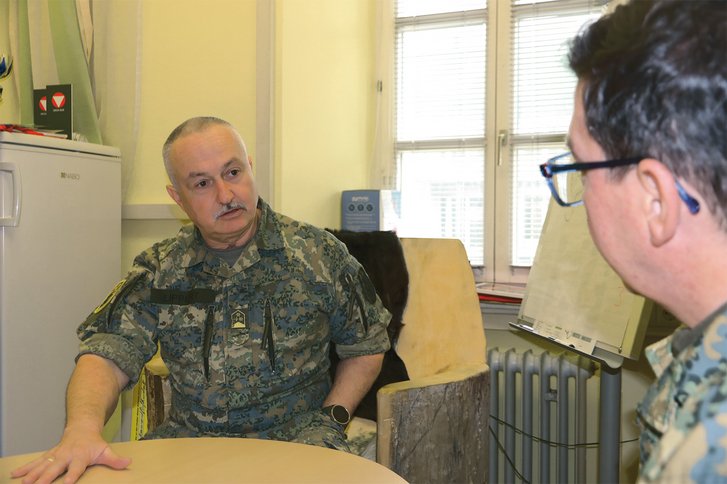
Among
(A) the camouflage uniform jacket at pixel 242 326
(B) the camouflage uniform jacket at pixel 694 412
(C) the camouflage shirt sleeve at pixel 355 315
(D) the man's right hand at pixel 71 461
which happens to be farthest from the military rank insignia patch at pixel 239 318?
(B) the camouflage uniform jacket at pixel 694 412

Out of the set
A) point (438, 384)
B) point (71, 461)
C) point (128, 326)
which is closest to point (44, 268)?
point (128, 326)

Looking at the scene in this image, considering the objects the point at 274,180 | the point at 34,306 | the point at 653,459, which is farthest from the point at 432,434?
the point at 34,306

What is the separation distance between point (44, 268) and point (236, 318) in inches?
48.1

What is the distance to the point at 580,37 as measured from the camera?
2.37 feet

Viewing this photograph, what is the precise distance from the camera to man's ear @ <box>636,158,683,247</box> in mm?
626

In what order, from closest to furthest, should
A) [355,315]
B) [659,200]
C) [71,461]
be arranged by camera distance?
1. [659,200]
2. [71,461]
3. [355,315]

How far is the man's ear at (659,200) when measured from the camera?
0.63 m

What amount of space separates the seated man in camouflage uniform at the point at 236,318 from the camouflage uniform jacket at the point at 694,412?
1164 millimetres

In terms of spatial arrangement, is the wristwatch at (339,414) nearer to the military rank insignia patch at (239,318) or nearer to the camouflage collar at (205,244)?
the military rank insignia patch at (239,318)

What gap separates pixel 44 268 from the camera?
2668 millimetres

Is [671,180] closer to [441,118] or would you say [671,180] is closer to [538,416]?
[538,416]

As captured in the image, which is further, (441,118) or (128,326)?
(441,118)

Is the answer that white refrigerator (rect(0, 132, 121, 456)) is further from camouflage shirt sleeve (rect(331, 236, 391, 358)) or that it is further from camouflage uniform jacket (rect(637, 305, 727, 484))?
camouflage uniform jacket (rect(637, 305, 727, 484))

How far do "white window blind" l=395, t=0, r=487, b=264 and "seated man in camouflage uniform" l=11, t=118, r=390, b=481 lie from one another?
1.35 metres
